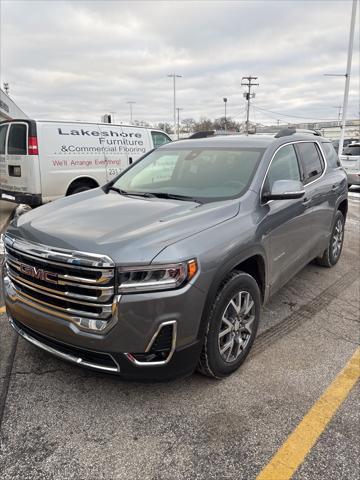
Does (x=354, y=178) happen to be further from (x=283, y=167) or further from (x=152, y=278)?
(x=152, y=278)

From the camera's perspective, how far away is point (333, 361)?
324 centimetres

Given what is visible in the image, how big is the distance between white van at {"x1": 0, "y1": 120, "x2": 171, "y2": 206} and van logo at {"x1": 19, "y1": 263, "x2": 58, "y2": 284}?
558 centimetres

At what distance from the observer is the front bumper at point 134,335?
2.27m

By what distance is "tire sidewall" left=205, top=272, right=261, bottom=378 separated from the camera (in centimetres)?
260

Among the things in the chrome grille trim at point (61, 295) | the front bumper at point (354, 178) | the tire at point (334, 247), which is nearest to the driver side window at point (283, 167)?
the tire at point (334, 247)

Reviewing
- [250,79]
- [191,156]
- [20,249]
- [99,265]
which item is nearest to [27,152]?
[191,156]

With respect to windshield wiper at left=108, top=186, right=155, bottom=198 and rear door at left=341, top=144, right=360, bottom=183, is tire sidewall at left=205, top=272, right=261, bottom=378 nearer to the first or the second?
windshield wiper at left=108, top=186, right=155, bottom=198

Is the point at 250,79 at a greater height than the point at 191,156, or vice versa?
the point at 250,79

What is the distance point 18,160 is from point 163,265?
6680mm

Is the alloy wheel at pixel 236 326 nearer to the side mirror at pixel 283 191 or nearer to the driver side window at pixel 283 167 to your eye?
the side mirror at pixel 283 191

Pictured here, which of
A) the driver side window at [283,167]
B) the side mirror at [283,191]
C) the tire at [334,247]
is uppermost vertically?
the driver side window at [283,167]

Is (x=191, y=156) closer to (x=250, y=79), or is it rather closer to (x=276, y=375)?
(x=276, y=375)

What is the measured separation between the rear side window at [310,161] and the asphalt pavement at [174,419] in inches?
72.3

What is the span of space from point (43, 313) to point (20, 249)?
456 millimetres
